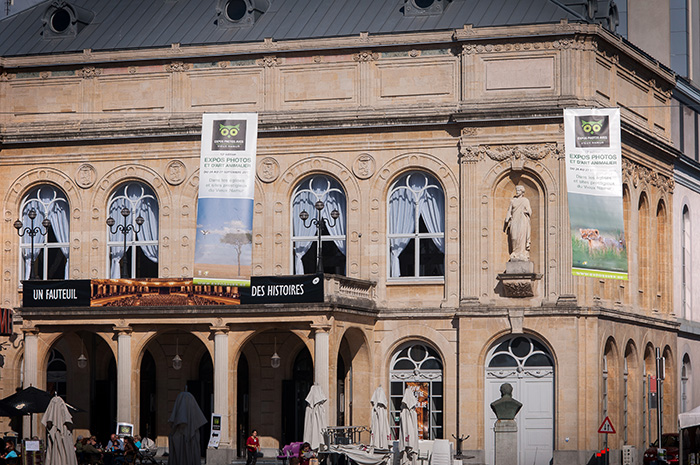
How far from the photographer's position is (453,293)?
50125 millimetres

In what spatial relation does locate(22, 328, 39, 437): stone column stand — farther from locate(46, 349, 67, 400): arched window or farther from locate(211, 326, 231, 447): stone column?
locate(211, 326, 231, 447): stone column

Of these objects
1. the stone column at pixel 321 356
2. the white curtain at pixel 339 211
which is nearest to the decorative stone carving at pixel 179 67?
the white curtain at pixel 339 211

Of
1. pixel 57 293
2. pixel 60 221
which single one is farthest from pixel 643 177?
pixel 60 221

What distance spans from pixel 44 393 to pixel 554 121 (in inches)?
717

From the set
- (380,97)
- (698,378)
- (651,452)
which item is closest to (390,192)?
(380,97)

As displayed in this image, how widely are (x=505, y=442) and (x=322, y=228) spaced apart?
1040cm

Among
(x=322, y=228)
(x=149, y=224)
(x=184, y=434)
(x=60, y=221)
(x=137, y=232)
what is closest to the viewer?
(x=184, y=434)

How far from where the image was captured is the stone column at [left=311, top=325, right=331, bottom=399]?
47.1 m

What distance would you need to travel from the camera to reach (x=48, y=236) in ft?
178

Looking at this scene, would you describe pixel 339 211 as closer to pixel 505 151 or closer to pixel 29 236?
pixel 505 151

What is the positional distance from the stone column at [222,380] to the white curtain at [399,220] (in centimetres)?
636

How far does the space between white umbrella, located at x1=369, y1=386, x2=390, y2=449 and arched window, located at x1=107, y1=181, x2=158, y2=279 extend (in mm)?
11816

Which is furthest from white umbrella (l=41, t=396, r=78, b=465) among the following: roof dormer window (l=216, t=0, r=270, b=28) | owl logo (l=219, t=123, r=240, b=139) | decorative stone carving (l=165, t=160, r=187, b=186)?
roof dormer window (l=216, t=0, r=270, b=28)

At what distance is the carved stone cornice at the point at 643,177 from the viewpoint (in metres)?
51.8
